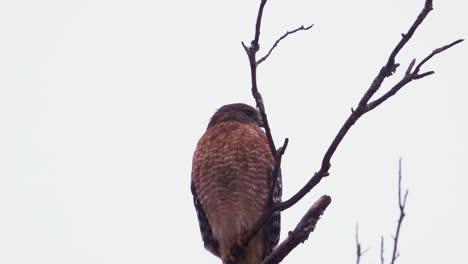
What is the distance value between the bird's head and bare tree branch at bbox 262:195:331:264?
9.57 feet

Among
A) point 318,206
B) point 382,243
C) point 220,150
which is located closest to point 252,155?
point 220,150

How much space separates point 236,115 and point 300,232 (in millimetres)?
3263

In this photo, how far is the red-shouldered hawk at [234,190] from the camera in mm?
7348

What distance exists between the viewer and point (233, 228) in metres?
7.36

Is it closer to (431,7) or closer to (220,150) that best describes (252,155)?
(220,150)

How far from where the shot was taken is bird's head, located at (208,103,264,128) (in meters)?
8.41

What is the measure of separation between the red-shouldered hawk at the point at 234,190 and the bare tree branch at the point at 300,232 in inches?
64.0

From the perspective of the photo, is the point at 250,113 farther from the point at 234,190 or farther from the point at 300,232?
the point at 300,232

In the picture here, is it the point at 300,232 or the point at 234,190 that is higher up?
the point at 234,190

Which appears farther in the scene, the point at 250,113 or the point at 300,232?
the point at 250,113

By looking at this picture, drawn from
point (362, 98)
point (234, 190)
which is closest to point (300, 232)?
point (362, 98)

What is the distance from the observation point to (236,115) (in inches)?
333

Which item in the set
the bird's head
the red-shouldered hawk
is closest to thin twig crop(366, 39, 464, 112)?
the red-shouldered hawk

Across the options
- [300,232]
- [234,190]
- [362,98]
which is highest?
[362,98]
